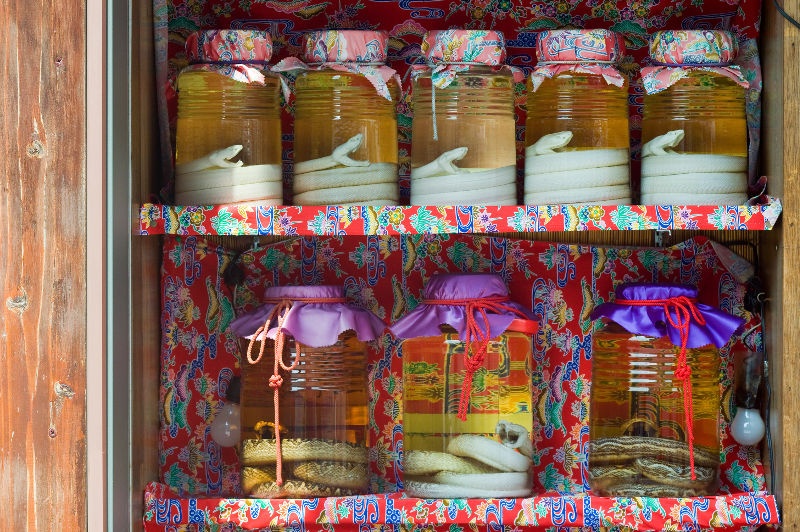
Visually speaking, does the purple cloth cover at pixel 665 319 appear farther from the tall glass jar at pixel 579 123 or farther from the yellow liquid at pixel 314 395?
the yellow liquid at pixel 314 395

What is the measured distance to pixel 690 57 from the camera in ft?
5.03

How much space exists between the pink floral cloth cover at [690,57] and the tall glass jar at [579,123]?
5 cm

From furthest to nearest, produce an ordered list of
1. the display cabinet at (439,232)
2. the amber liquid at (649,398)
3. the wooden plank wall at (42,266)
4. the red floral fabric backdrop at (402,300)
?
the red floral fabric backdrop at (402,300)
the amber liquid at (649,398)
the display cabinet at (439,232)
the wooden plank wall at (42,266)

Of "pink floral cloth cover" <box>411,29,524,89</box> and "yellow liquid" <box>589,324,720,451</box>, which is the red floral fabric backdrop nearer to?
"yellow liquid" <box>589,324,720,451</box>

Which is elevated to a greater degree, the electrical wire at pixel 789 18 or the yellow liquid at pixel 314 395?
the electrical wire at pixel 789 18

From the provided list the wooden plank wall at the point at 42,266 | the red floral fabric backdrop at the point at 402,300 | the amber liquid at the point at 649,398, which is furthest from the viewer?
the red floral fabric backdrop at the point at 402,300

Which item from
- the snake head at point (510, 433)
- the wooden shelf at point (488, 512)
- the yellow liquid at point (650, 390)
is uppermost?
the yellow liquid at point (650, 390)

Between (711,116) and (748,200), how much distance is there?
0.14 metres

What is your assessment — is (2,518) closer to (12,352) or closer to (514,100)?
(12,352)

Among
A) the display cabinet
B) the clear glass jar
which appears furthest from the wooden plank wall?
the clear glass jar

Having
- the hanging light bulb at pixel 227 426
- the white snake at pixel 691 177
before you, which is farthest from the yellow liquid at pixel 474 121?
the hanging light bulb at pixel 227 426

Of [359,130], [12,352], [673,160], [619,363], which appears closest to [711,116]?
[673,160]

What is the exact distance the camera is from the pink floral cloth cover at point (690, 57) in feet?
5.02

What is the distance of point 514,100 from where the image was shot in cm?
167
